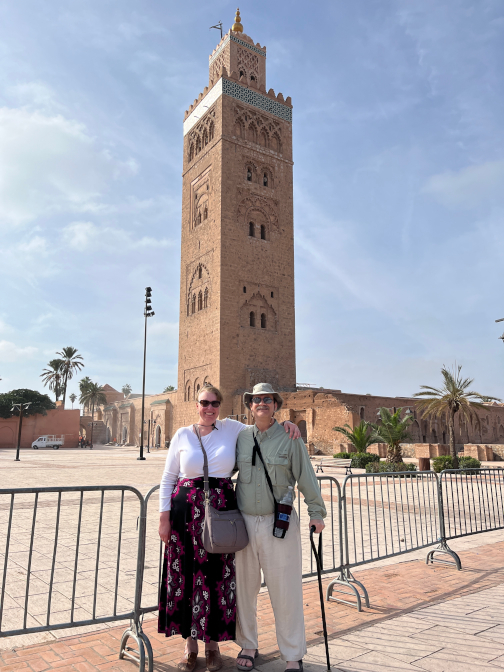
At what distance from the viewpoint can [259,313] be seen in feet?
110

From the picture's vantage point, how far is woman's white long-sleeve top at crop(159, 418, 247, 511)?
2828 millimetres

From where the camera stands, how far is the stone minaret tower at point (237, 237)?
3219 centimetres

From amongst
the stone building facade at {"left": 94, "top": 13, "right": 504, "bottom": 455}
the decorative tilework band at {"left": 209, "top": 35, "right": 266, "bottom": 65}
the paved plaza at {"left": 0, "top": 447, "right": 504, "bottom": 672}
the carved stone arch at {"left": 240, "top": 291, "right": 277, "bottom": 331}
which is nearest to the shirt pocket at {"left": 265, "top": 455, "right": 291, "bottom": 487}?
the paved plaza at {"left": 0, "top": 447, "right": 504, "bottom": 672}

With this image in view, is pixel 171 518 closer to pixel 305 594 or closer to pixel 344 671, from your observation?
pixel 344 671

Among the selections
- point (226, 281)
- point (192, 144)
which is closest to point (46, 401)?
point (226, 281)

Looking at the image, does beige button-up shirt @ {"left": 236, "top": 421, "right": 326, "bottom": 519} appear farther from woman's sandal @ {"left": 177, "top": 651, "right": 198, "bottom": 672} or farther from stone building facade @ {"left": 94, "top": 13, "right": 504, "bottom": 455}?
stone building facade @ {"left": 94, "top": 13, "right": 504, "bottom": 455}

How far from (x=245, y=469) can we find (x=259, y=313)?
3082cm

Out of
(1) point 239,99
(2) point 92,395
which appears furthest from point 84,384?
(1) point 239,99

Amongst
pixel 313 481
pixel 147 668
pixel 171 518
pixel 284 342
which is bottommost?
pixel 147 668

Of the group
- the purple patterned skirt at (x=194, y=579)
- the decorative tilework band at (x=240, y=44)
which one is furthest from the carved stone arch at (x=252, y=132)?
the purple patterned skirt at (x=194, y=579)

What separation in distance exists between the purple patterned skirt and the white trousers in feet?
0.23

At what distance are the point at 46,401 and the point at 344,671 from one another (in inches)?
1798

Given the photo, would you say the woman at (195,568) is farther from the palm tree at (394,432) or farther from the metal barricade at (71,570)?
the palm tree at (394,432)

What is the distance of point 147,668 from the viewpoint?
106 inches
